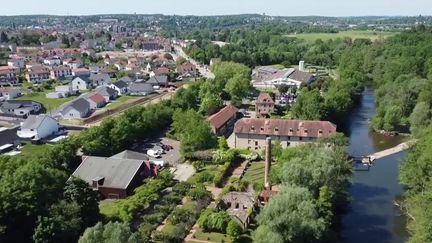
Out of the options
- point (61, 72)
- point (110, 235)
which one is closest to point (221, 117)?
point (110, 235)

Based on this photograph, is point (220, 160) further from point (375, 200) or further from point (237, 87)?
point (237, 87)

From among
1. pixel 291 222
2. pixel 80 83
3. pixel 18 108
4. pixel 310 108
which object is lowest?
pixel 18 108

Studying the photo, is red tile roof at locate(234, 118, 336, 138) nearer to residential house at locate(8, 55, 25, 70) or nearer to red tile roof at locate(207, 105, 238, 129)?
red tile roof at locate(207, 105, 238, 129)

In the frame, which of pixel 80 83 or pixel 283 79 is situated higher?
pixel 283 79

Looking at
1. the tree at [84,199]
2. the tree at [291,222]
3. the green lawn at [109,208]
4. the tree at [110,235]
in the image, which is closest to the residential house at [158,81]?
the green lawn at [109,208]

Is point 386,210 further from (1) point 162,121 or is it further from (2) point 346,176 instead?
(1) point 162,121

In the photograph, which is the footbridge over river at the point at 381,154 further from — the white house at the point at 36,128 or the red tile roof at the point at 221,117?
the white house at the point at 36,128

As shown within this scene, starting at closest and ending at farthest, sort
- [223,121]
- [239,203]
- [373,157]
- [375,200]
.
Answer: [239,203] → [375,200] → [373,157] → [223,121]
